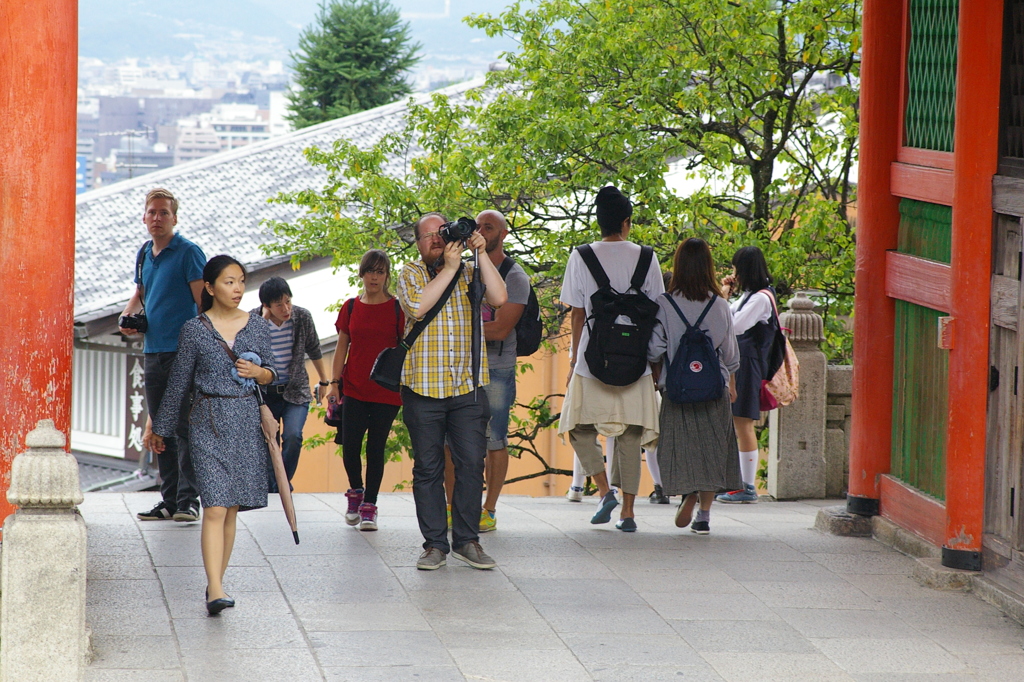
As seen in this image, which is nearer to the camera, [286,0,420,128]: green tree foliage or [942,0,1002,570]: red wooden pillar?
[942,0,1002,570]: red wooden pillar

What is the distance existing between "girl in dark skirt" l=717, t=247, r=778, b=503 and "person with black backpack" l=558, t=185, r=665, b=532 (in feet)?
4.65

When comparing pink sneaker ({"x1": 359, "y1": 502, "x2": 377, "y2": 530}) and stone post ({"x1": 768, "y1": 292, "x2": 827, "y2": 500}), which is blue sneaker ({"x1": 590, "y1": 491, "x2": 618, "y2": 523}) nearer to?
pink sneaker ({"x1": 359, "y1": 502, "x2": 377, "y2": 530})

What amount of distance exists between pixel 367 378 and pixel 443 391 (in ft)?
4.16

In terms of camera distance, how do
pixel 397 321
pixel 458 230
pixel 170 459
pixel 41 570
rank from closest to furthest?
pixel 41 570, pixel 458 230, pixel 397 321, pixel 170 459

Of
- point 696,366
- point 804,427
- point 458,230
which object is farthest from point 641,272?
point 804,427

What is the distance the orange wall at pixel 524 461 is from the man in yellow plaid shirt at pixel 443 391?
10017 millimetres

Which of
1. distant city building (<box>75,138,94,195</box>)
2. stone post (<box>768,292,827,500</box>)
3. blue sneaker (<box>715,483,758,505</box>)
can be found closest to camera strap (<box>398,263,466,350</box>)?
blue sneaker (<box>715,483,758,505</box>)

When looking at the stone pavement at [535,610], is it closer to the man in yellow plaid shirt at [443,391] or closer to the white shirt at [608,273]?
the man in yellow plaid shirt at [443,391]

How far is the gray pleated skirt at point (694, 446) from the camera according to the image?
7.18 meters

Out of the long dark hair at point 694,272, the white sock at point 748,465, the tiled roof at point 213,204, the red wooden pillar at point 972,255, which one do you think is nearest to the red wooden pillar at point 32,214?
the long dark hair at point 694,272

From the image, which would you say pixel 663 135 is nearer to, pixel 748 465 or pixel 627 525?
pixel 748 465

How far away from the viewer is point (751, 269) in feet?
27.7

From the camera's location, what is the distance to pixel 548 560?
21.5ft

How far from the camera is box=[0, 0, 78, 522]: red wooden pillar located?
482 cm
